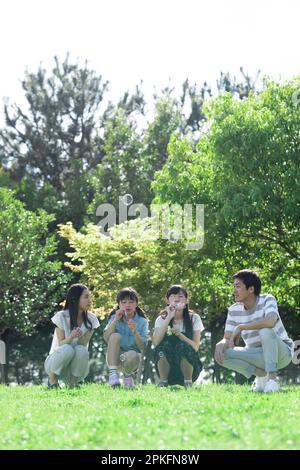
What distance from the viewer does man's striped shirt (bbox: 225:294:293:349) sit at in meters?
11.0

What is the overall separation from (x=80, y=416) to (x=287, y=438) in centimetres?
236

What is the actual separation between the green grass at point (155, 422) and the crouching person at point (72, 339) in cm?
197

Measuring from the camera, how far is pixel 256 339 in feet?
36.4

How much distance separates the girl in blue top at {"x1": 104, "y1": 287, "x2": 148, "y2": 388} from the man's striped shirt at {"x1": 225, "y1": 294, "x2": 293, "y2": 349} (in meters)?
1.77

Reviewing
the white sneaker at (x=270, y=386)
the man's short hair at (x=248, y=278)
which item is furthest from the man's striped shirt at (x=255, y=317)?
the white sneaker at (x=270, y=386)

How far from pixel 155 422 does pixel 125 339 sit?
5337 millimetres

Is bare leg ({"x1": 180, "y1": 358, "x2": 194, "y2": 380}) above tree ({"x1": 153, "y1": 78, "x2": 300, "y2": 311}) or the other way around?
the other way around

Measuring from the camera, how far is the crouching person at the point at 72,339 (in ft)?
40.1

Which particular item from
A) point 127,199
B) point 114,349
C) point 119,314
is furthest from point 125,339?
point 127,199

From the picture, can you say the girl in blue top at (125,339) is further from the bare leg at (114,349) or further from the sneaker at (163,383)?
the sneaker at (163,383)

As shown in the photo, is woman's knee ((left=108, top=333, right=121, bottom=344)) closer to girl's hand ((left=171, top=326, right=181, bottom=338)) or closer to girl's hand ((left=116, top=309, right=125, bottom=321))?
girl's hand ((left=116, top=309, right=125, bottom=321))

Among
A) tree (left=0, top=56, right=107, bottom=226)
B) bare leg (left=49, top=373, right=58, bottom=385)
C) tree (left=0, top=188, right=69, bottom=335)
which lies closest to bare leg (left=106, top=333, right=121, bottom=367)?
bare leg (left=49, top=373, right=58, bottom=385)

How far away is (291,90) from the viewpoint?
24297 mm
